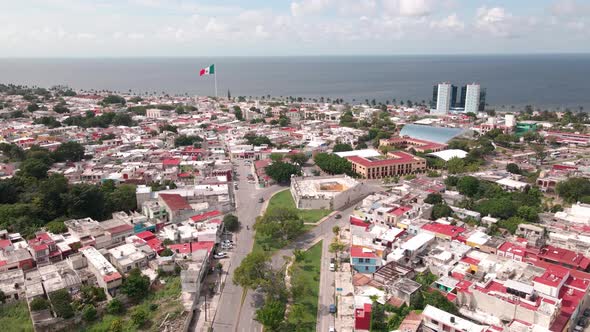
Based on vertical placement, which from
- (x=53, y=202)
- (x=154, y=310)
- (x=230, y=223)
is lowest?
(x=154, y=310)

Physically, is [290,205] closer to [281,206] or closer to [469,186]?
[281,206]

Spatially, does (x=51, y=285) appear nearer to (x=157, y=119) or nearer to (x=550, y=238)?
(x=550, y=238)

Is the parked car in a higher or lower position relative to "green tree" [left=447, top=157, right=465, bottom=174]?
lower

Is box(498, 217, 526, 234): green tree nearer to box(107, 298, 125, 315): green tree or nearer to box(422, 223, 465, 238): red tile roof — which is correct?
box(422, 223, 465, 238): red tile roof

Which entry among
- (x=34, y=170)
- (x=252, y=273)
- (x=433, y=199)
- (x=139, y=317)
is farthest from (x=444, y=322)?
(x=34, y=170)

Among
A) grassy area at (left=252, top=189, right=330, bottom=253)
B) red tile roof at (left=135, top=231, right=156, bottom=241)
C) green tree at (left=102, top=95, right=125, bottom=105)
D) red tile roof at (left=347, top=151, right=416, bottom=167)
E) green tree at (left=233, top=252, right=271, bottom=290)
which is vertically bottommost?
grassy area at (left=252, top=189, right=330, bottom=253)

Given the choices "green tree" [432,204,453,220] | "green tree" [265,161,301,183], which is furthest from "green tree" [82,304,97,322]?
"green tree" [432,204,453,220]
